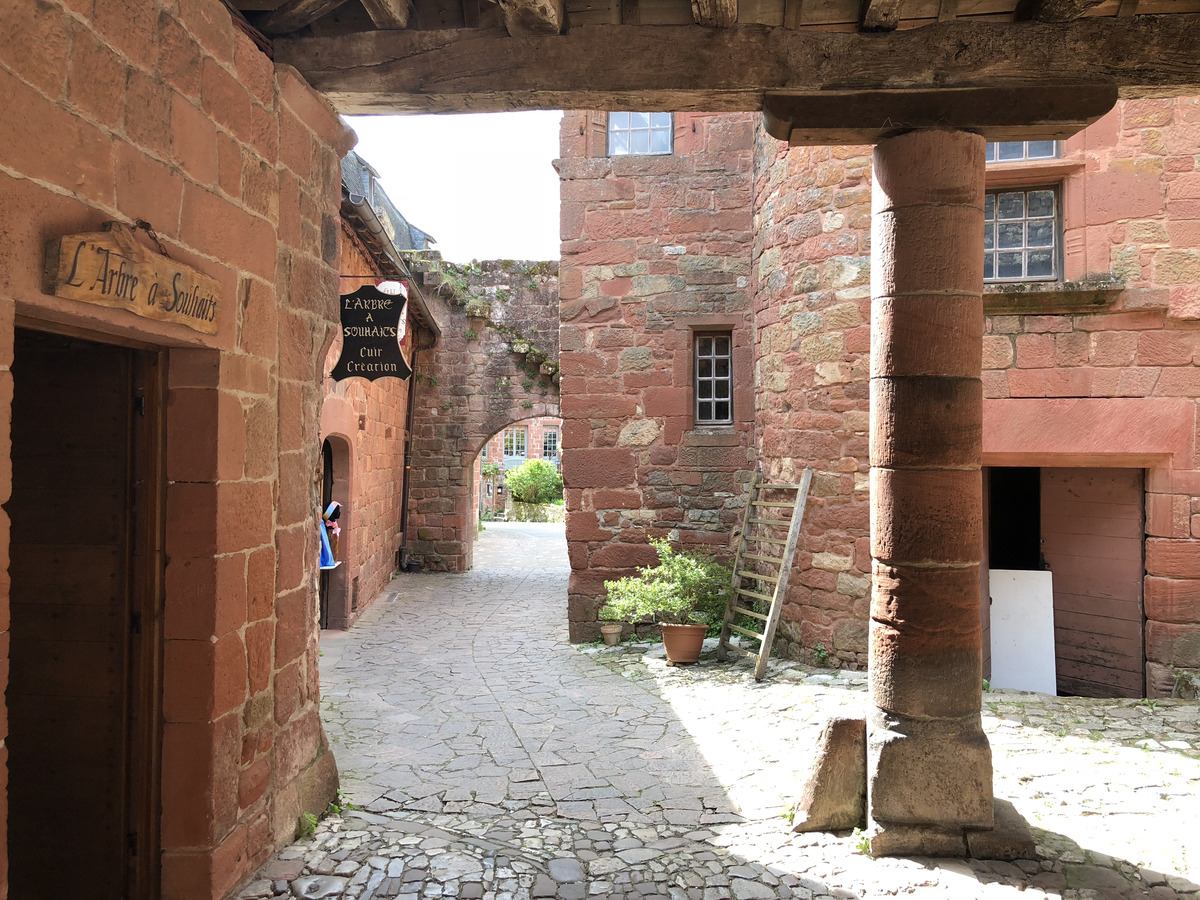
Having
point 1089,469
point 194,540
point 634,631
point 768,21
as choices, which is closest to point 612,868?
point 194,540

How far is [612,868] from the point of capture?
11.1 feet

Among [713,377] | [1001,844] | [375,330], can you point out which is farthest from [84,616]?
[713,377]

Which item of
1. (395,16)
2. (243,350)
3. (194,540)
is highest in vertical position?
(395,16)

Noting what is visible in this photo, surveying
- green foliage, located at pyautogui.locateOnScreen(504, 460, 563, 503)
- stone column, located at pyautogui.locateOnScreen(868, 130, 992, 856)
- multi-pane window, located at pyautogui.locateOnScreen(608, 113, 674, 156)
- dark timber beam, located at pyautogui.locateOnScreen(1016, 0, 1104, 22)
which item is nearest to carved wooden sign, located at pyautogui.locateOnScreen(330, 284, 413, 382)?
stone column, located at pyautogui.locateOnScreen(868, 130, 992, 856)

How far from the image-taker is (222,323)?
9.67 feet

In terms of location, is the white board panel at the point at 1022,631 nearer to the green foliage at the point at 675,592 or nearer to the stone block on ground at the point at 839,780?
the green foliage at the point at 675,592

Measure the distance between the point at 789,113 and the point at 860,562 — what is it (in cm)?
373

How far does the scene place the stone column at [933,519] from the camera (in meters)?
3.32

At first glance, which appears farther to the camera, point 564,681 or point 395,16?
point 564,681

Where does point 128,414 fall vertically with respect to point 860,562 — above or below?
above

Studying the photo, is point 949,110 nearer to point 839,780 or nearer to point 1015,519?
point 839,780

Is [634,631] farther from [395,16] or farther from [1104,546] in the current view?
[395,16]

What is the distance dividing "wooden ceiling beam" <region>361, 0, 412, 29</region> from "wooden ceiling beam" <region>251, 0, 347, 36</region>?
0.11 metres

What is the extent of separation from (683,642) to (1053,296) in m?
3.66
